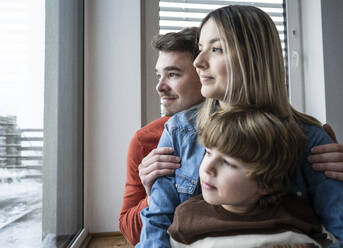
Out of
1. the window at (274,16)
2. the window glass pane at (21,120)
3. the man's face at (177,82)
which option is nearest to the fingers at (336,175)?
the man's face at (177,82)

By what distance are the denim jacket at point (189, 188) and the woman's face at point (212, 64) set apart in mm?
149

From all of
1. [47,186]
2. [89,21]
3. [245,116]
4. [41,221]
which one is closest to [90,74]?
[89,21]

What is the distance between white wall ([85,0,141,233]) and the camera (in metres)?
1.98

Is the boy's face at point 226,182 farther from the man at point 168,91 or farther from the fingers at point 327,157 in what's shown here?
the man at point 168,91

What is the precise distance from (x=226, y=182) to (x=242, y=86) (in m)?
0.26

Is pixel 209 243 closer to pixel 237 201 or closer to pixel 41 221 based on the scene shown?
pixel 237 201

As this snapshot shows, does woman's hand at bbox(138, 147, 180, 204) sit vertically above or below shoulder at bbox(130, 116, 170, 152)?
below

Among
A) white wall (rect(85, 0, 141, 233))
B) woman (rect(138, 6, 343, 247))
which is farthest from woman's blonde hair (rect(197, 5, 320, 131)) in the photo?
white wall (rect(85, 0, 141, 233))

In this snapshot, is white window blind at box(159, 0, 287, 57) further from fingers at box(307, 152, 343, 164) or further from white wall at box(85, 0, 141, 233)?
fingers at box(307, 152, 343, 164)

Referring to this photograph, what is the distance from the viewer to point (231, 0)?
2219mm

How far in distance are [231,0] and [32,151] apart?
72.2 inches

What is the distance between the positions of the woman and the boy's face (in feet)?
0.37

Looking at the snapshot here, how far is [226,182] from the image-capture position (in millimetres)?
670

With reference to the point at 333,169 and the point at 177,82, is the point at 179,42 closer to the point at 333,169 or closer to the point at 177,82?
the point at 177,82
